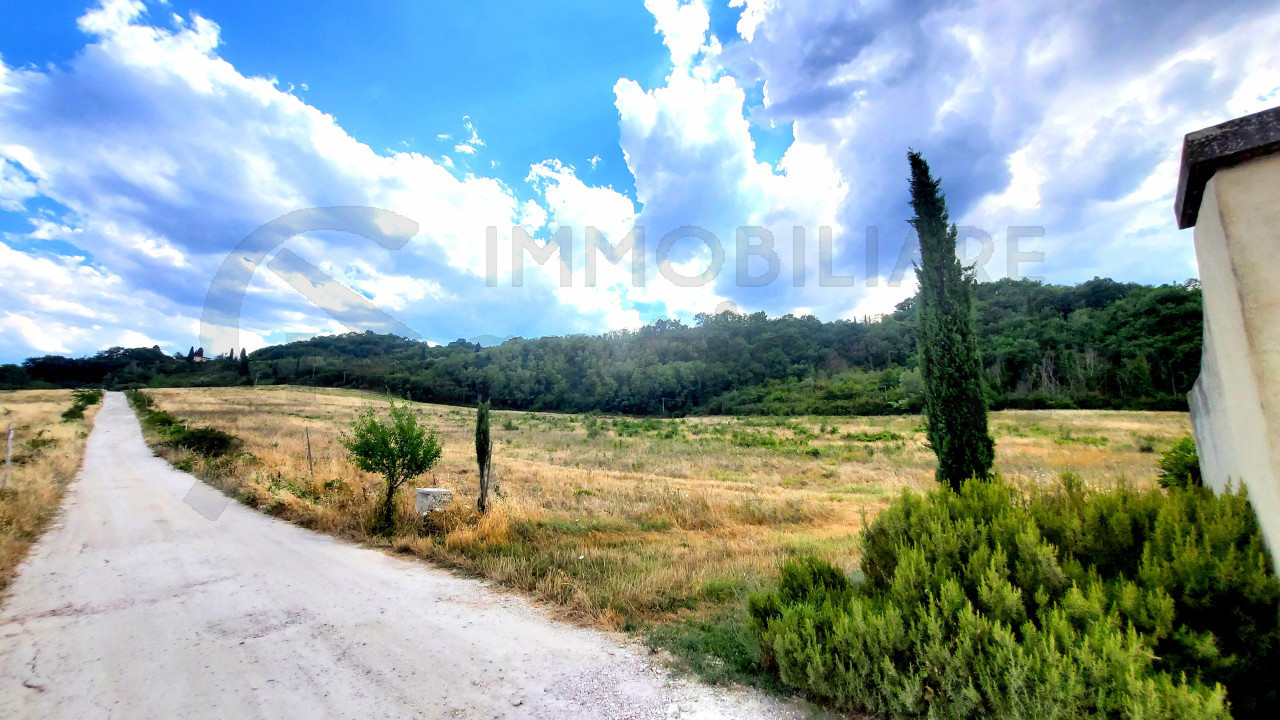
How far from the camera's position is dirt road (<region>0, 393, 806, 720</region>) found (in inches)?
144

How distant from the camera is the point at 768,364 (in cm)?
10056

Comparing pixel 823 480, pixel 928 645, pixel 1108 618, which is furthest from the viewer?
pixel 823 480

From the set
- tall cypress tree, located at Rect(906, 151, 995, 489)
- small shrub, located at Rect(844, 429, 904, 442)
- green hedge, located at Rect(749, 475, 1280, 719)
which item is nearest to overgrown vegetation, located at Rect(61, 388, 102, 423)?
green hedge, located at Rect(749, 475, 1280, 719)

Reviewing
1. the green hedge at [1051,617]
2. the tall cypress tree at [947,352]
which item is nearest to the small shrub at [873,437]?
the tall cypress tree at [947,352]

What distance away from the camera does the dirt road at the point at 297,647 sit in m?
3.67

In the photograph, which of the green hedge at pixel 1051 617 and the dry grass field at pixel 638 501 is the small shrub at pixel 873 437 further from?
the green hedge at pixel 1051 617

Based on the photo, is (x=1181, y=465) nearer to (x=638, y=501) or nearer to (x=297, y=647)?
(x=638, y=501)

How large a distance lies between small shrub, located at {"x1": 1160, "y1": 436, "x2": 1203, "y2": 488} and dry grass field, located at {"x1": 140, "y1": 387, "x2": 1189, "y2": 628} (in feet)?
3.39

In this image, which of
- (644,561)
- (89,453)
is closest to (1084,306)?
(644,561)

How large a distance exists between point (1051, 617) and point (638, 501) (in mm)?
9469

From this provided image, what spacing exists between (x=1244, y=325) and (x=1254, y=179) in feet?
2.82

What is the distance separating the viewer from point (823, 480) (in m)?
17.9

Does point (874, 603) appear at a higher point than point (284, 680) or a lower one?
higher

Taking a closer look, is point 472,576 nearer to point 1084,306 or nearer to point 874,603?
point 874,603
